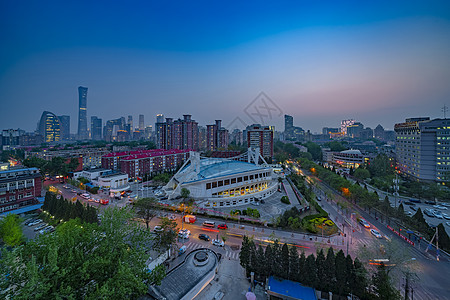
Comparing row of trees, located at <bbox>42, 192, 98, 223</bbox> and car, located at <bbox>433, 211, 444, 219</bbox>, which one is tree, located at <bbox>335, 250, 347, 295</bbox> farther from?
car, located at <bbox>433, 211, 444, 219</bbox>

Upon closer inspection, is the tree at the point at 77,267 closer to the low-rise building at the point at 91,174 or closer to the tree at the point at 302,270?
the tree at the point at 302,270

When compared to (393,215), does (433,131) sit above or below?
above

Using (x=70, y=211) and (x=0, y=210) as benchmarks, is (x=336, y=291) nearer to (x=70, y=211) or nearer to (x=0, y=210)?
(x=70, y=211)

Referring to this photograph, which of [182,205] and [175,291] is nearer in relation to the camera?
[175,291]

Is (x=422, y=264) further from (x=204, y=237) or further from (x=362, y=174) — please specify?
(x=362, y=174)

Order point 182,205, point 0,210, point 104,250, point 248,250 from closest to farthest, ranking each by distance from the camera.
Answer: point 104,250
point 248,250
point 0,210
point 182,205

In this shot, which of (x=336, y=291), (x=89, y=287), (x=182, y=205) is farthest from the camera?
(x=182, y=205)

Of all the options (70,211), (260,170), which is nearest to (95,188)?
(70,211)

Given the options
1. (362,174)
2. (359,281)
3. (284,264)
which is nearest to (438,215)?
(362,174)
